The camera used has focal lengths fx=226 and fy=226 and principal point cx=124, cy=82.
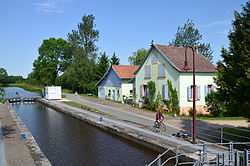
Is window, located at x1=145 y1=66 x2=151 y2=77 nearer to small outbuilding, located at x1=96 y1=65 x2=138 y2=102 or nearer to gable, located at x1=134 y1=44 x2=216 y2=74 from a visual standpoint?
gable, located at x1=134 y1=44 x2=216 y2=74

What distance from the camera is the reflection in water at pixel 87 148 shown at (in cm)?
1259

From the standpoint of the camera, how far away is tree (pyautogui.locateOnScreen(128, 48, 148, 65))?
73.4m

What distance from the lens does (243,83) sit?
38.8 feet

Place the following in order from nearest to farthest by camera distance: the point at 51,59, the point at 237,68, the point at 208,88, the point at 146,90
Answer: the point at 237,68 → the point at 208,88 → the point at 146,90 → the point at 51,59

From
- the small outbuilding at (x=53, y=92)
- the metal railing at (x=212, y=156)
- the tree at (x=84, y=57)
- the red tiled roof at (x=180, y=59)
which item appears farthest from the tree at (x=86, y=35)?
the metal railing at (x=212, y=156)

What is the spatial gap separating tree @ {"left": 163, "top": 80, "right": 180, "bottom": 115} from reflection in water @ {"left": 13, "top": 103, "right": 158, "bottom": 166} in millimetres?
9037

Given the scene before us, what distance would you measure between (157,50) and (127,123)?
35.2ft

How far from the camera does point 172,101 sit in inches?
969

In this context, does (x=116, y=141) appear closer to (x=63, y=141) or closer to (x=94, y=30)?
(x=63, y=141)

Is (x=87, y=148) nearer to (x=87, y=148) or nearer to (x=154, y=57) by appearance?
(x=87, y=148)

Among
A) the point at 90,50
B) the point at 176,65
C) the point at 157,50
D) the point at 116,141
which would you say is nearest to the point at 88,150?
the point at 116,141

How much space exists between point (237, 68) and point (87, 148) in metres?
10.4

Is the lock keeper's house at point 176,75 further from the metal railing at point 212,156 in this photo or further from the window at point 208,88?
the metal railing at point 212,156

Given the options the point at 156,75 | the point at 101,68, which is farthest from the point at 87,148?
the point at 101,68
